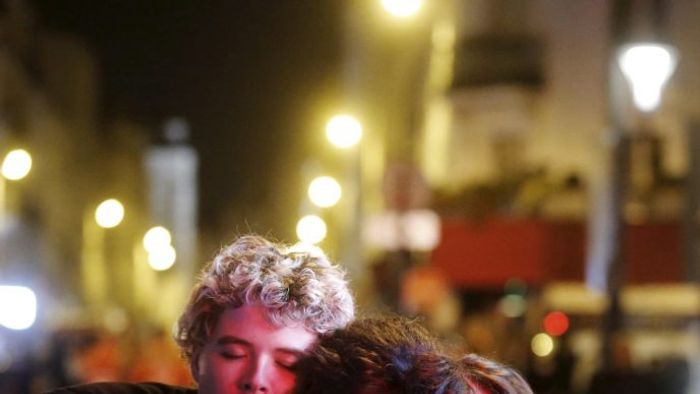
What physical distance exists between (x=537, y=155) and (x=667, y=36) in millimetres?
4435

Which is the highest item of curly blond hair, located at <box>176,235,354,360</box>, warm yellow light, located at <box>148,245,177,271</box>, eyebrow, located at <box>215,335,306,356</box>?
warm yellow light, located at <box>148,245,177,271</box>

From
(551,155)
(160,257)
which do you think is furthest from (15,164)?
(160,257)

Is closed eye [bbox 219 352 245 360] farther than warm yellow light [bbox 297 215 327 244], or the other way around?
warm yellow light [bbox 297 215 327 244]

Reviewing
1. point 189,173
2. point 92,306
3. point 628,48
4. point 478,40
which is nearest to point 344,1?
point 478,40

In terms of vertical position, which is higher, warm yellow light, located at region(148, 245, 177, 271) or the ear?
warm yellow light, located at region(148, 245, 177, 271)

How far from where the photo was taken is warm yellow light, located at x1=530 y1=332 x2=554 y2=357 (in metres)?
19.1

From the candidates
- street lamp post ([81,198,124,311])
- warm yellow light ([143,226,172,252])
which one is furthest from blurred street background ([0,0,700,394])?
warm yellow light ([143,226,172,252])

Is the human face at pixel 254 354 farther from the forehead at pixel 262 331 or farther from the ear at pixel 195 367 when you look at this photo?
the ear at pixel 195 367

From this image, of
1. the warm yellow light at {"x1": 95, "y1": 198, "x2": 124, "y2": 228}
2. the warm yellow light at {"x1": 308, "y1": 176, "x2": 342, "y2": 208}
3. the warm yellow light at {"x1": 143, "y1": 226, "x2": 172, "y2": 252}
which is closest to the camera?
the warm yellow light at {"x1": 308, "y1": 176, "x2": 342, "y2": 208}

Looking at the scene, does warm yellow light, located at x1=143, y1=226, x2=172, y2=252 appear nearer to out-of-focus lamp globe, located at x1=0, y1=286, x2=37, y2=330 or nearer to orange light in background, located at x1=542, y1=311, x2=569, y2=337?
out-of-focus lamp globe, located at x1=0, y1=286, x2=37, y2=330

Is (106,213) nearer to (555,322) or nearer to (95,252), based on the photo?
(95,252)

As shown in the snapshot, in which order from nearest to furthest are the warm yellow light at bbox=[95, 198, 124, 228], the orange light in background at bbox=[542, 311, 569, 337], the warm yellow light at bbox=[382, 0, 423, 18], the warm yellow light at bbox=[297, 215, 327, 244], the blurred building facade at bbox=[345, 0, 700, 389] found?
the warm yellow light at bbox=[382, 0, 423, 18] < the blurred building facade at bbox=[345, 0, 700, 389] < the orange light in background at bbox=[542, 311, 569, 337] < the warm yellow light at bbox=[297, 215, 327, 244] < the warm yellow light at bbox=[95, 198, 124, 228]

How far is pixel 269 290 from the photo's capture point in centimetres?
390

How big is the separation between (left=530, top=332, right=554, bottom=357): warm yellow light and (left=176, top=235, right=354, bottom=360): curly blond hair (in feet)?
48.8
